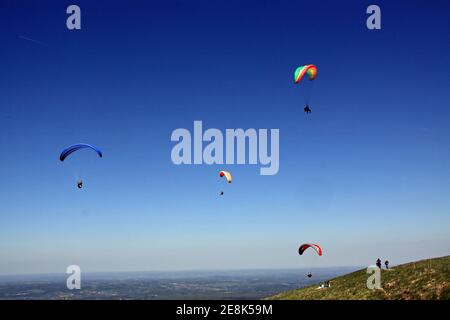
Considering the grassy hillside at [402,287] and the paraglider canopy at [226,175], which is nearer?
the grassy hillside at [402,287]

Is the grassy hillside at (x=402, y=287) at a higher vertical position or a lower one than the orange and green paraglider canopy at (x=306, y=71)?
lower

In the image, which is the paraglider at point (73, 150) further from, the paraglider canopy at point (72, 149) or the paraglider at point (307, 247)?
the paraglider at point (307, 247)

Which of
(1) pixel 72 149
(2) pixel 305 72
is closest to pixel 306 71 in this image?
(2) pixel 305 72

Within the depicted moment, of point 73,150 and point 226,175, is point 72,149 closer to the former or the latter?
point 73,150

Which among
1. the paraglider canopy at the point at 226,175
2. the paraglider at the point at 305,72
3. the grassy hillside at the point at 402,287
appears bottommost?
the grassy hillside at the point at 402,287

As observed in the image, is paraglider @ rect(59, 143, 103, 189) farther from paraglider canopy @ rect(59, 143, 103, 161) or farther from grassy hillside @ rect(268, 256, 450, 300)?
grassy hillside @ rect(268, 256, 450, 300)

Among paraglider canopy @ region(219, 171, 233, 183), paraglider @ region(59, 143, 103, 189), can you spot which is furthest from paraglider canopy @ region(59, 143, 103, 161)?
paraglider canopy @ region(219, 171, 233, 183)

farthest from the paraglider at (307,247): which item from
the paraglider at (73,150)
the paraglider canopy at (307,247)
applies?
the paraglider at (73,150)
